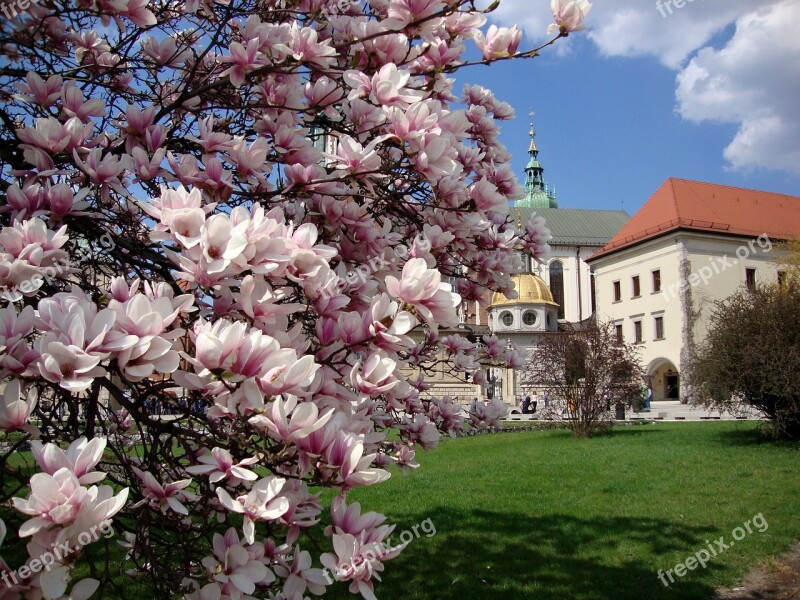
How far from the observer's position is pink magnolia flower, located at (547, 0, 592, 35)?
262 cm

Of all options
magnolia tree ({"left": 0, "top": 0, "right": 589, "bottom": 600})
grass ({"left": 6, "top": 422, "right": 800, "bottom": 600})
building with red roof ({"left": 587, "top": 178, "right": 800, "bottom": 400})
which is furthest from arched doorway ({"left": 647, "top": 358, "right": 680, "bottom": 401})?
magnolia tree ({"left": 0, "top": 0, "right": 589, "bottom": 600})

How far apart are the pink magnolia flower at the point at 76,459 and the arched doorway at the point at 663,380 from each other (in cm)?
4516

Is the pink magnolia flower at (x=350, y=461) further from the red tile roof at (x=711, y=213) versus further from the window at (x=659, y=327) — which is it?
the window at (x=659, y=327)

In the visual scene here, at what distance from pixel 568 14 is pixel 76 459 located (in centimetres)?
240

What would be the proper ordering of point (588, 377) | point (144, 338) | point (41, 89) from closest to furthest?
1. point (144, 338)
2. point (41, 89)
3. point (588, 377)

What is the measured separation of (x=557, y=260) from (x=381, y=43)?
201 feet

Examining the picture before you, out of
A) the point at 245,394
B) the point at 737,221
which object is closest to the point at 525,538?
the point at 245,394

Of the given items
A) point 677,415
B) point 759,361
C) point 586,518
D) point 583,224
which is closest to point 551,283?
point 583,224

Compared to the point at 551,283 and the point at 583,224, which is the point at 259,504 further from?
the point at 583,224

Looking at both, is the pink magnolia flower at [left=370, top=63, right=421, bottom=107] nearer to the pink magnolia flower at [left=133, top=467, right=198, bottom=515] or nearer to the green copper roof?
the pink magnolia flower at [left=133, top=467, right=198, bottom=515]

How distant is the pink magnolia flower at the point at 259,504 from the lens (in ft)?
5.19

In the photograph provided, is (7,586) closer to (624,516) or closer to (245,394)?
(245,394)

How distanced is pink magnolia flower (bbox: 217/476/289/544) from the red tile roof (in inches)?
1705

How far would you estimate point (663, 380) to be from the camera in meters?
43.9
